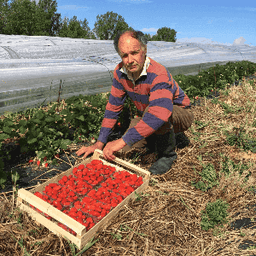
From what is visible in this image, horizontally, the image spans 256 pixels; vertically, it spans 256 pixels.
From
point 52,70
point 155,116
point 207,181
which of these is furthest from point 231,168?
point 52,70

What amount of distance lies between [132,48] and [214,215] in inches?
66.7

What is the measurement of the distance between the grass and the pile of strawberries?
0.48 ft

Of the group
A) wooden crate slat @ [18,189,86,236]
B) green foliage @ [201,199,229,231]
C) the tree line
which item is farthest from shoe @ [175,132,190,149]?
the tree line

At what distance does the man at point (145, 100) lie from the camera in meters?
2.37

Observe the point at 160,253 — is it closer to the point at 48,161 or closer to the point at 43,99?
the point at 48,161

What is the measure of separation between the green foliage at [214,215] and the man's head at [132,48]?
4.85 feet

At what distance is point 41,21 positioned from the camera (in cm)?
3228

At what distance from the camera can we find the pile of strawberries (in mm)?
2082

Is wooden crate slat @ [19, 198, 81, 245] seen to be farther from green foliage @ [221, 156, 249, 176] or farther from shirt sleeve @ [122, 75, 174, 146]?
green foliage @ [221, 156, 249, 176]

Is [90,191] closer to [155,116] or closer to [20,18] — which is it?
[155,116]

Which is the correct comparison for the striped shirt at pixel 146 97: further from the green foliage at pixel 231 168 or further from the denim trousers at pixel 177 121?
the green foliage at pixel 231 168

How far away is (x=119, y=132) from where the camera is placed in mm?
3959

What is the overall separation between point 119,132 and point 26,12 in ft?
111

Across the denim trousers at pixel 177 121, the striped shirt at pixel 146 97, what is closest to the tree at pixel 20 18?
the striped shirt at pixel 146 97
